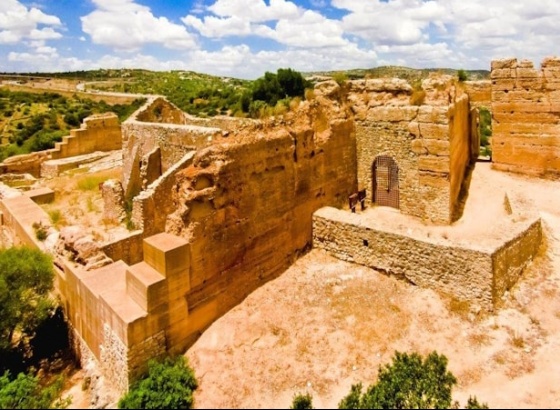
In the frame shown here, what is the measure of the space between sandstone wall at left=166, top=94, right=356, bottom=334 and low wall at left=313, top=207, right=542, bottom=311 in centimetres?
74

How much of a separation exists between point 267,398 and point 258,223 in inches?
142

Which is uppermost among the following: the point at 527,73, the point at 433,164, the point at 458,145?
the point at 527,73

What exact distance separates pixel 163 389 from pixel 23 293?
4288mm

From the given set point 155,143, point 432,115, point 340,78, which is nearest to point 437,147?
point 432,115

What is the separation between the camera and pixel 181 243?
26.5 ft

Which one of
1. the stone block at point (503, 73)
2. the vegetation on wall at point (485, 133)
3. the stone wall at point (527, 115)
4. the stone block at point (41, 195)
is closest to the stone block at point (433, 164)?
the stone wall at point (527, 115)

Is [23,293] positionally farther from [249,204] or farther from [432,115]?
[432,115]

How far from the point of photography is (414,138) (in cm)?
1251

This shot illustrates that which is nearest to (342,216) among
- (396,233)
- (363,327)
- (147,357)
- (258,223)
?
(396,233)

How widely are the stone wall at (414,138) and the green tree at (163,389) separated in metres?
7.91

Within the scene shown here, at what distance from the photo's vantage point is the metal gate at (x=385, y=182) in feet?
44.8

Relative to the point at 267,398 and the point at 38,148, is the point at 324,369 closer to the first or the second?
the point at 267,398

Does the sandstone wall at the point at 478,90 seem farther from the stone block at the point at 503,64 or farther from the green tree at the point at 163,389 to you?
the green tree at the point at 163,389

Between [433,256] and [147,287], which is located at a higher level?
[147,287]
